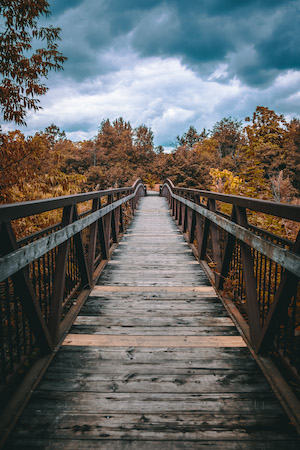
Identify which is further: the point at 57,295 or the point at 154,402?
the point at 57,295

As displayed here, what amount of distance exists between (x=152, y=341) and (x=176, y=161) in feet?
90.4

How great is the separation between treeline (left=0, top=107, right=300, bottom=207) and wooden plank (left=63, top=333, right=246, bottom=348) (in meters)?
4.14

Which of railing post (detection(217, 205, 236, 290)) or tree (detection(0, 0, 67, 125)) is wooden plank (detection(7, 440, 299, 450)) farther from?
tree (detection(0, 0, 67, 125))

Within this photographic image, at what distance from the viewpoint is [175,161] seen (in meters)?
28.6

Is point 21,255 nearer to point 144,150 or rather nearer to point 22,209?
point 22,209

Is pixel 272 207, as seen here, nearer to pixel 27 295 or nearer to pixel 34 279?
pixel 27 295

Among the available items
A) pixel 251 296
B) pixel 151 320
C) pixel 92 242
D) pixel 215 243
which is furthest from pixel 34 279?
pixel 215 243

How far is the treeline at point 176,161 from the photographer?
586 cm

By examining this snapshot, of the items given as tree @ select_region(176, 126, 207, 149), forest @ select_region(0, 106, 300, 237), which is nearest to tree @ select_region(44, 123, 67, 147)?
forest @ select_region(0, 106, 300, 237)

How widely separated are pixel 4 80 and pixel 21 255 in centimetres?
513

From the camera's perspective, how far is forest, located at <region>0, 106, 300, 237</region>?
5860mm

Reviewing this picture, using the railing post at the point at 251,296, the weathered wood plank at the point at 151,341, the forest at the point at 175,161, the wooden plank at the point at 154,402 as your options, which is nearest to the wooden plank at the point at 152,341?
the weathered wood plank at the point at 151,341

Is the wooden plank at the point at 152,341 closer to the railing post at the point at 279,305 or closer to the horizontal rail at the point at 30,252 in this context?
the railing post at the point at 279,305

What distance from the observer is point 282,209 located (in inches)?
63.1
